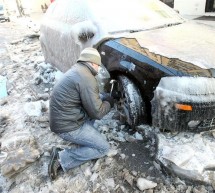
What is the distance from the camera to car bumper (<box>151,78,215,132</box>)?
8.12 ft

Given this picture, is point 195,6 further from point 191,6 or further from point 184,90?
point 184,90

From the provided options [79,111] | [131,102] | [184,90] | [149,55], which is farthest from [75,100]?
[184,90]

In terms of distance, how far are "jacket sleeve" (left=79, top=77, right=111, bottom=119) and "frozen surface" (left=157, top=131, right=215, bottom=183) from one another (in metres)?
0.85

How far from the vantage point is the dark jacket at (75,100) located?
8.36 feet

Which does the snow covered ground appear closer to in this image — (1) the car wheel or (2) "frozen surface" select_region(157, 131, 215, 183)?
(2) "frozen surface" select_region(157, 131, 215, 183)

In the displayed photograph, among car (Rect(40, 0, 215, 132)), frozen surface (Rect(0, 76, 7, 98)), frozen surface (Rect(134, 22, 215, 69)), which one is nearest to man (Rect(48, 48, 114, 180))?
car (Rect(40, 0, 215, 132))

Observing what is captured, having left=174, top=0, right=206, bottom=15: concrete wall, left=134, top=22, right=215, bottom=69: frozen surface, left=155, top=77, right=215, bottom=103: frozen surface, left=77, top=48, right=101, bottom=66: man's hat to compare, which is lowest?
left=174, top=0, right=206, bottom=15: concrete wall

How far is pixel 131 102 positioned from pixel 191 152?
87cm

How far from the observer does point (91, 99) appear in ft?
8.46

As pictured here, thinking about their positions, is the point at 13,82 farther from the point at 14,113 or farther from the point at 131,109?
the point at 131,109

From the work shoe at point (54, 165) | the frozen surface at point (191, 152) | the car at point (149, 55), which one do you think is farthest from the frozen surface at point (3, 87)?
the frozen surface at point (191, 152)

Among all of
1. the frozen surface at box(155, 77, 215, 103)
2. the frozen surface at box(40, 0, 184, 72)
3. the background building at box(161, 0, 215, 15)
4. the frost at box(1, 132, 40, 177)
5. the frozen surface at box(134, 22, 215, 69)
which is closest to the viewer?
the frozen surface at box(155, 77, 215, 103)

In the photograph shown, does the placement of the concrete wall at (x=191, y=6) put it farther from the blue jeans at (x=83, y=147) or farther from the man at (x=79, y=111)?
the blue jeans at (x=83, y=147)

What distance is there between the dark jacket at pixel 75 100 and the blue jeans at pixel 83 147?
3.5 inches
